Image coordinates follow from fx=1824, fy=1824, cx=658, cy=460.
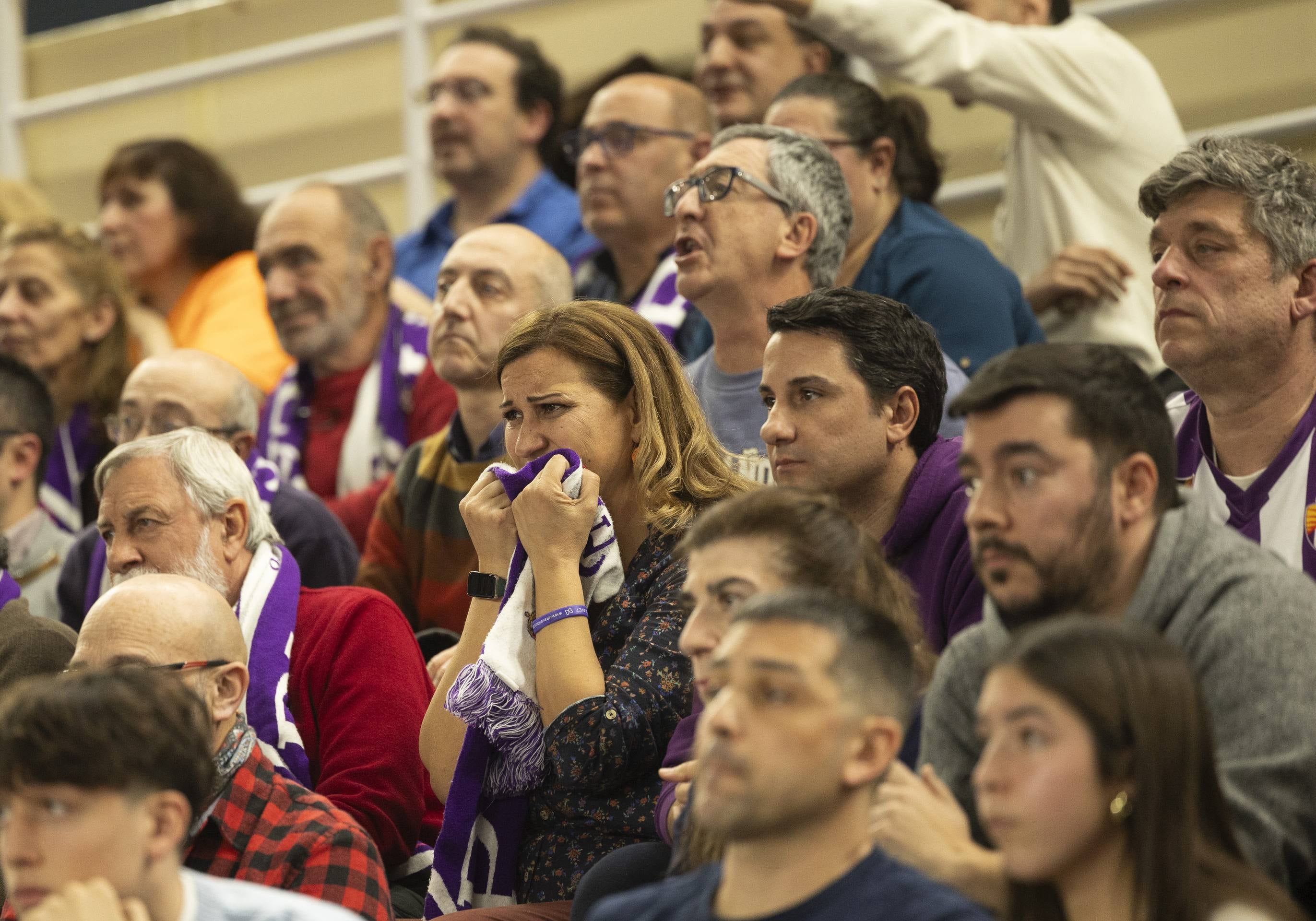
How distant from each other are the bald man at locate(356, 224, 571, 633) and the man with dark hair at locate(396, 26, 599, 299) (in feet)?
3.37

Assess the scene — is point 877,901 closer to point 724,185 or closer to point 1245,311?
point 1245,311

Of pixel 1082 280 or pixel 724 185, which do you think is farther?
pixel 1082 280

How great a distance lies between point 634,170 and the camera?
14.3ft

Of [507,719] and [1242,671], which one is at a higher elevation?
[1242,671]

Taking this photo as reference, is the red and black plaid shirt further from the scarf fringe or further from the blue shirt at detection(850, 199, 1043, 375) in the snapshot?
the blue shirt at detection(850, 199, 1043, 375)

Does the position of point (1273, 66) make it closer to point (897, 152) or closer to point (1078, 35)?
point (1078, 35)

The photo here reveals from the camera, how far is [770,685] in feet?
5.99

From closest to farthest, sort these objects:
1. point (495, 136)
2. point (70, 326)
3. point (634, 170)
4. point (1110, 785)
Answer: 1. point (1110, 785)
2. point (634, 170)
3. point (70, 326)
4. point (495, 136)

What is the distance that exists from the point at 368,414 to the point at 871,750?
2.80 m

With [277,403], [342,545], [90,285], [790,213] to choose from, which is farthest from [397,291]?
[790,213]

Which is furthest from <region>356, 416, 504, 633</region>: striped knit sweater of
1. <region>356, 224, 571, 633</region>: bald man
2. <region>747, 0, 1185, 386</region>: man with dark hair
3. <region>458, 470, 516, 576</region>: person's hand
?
<region>747, 0, 1185, 386</region>: man with dark hair

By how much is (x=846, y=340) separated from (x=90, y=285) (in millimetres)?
2837

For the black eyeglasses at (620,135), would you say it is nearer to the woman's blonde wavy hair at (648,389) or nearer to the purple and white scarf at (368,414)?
the purple and white scarf at (368,414)

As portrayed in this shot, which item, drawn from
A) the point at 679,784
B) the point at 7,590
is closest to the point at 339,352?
the point at 7,590
